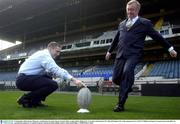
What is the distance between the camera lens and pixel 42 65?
586cm

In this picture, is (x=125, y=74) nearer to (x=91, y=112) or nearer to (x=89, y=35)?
(x=91, y=112)

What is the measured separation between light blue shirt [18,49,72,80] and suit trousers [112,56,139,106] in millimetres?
983

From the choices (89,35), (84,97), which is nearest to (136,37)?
(84,97)

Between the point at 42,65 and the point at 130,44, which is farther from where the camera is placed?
the point at 42,65

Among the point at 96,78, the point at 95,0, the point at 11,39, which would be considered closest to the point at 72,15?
the point at 95,0

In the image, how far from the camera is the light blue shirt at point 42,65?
5.52 m

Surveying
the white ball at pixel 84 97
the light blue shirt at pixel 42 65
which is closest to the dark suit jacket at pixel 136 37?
the white ball at pixel 84 97

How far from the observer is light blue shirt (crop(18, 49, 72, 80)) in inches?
217

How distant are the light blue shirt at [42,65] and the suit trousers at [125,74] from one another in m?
0.98

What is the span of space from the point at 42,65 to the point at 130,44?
4.94 feet

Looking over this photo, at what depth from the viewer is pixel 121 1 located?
34.2 m

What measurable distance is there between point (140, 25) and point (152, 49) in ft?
81.8

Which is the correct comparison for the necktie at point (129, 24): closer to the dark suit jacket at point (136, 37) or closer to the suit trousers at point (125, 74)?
the dark suit jacket at point (136, 37)

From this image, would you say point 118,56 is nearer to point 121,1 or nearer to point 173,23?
point 173,23
